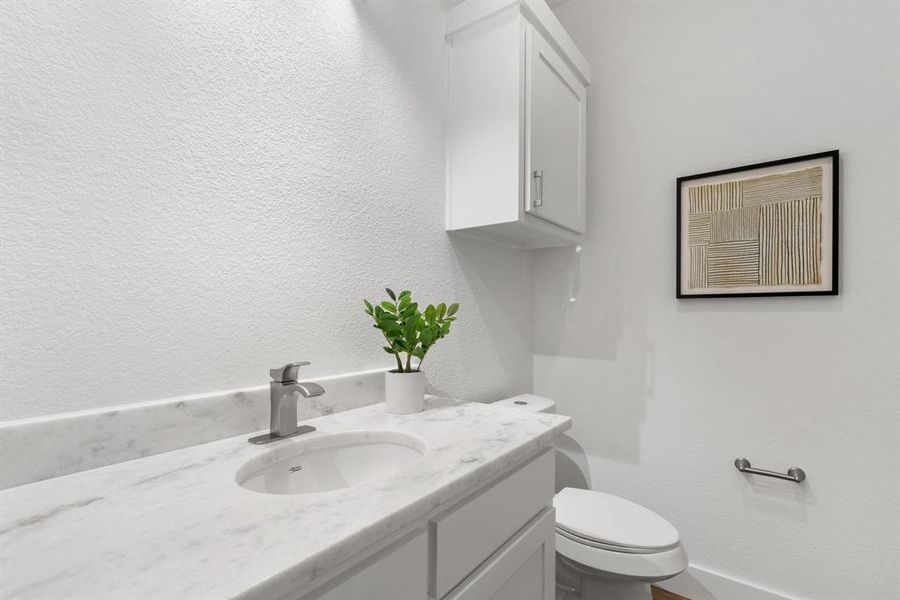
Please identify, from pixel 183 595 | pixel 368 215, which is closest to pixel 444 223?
pixel 368 215

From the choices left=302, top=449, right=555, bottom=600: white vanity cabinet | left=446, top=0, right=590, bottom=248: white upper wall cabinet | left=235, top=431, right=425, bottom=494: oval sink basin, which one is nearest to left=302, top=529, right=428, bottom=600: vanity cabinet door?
left=302, top=449, right=555, bottom=600: white vanity cabinet

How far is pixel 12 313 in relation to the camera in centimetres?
62

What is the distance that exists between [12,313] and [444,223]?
3.54 ft

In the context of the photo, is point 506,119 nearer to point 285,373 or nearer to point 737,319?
point 285,373

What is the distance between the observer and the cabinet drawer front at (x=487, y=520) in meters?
0.63

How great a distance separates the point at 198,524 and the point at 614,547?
1.14m

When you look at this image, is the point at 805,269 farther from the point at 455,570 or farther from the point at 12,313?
the point at 12,313

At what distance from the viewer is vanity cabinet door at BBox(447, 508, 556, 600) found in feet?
2.26

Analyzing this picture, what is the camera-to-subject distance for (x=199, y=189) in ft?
2.69

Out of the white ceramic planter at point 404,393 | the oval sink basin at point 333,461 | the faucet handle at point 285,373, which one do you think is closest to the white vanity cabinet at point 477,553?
the oval sink basin at point 333,461

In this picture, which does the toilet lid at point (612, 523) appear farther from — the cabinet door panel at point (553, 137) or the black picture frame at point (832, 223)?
the cabinet door panel at point (553, 137)

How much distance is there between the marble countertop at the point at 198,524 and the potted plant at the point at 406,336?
0.25m

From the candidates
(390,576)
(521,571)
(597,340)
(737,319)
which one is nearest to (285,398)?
(390,576)

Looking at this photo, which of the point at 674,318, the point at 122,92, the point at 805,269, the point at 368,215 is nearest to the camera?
the point at 122,92
